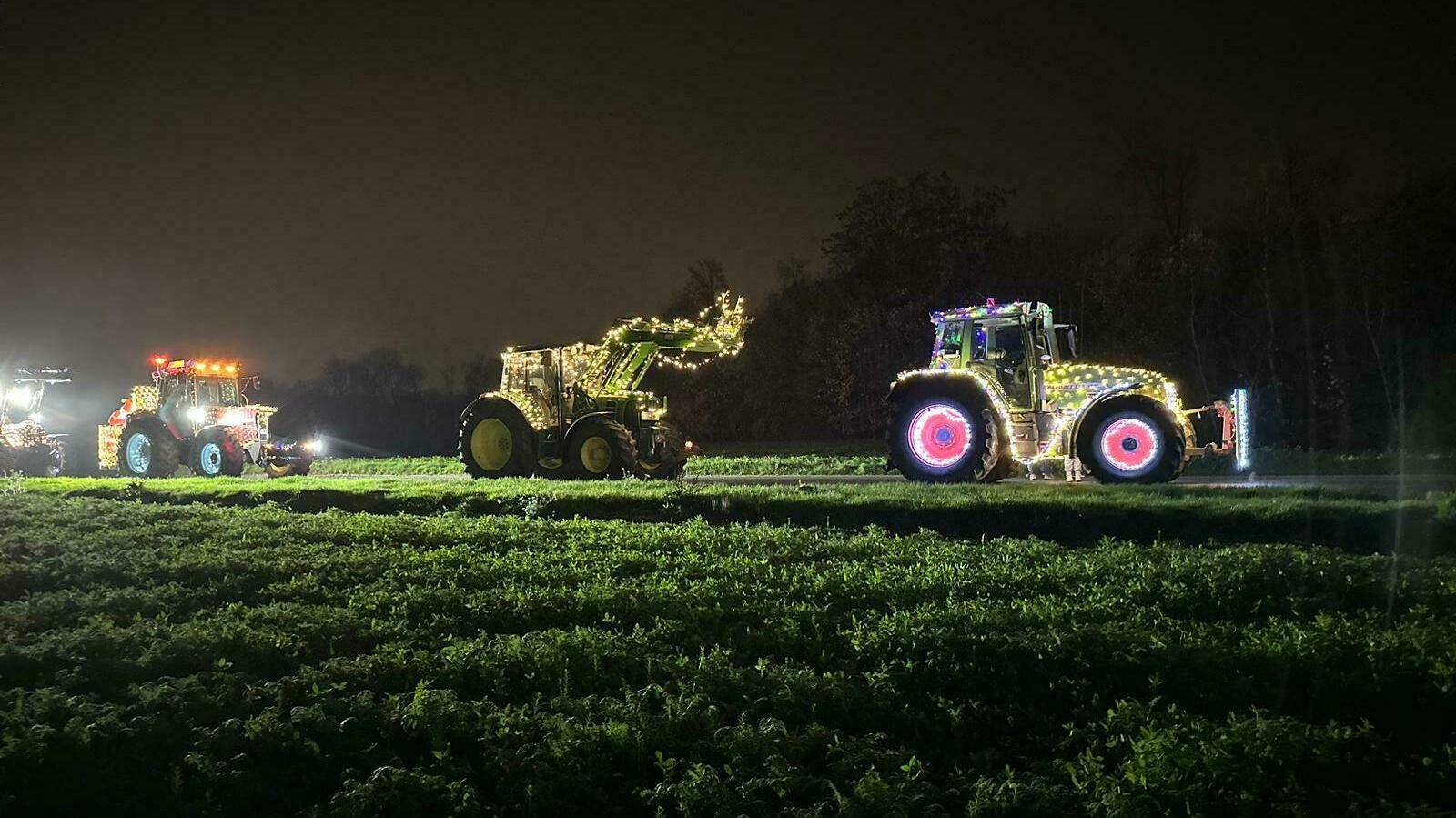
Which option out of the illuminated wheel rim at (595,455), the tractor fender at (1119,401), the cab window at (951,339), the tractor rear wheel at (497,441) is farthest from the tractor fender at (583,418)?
the tractor fender at (1119,401)

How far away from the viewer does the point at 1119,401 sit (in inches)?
591

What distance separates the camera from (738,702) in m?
6.47

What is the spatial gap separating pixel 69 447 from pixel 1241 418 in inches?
1358

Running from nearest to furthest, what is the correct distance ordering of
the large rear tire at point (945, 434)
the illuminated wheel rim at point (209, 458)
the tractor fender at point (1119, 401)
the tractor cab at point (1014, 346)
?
1. the tractor fender at point (1119, 401)
2. the tractor cab at point (1014, 346)
3. the large rear tire at point (945, 434)
4. the illuminated wheel rim at point (209, 458)

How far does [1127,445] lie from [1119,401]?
68 cm

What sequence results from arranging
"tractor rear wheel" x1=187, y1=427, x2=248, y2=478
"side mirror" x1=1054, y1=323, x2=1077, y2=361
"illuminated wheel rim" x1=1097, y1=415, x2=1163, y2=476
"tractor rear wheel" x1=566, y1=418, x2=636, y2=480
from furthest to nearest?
1. "tractor rear wheel" x1=187, y1=427, x2=248, y2=478
2. "tractor rear wheel" x1=566, y1=418, x2=636, y2=480
3. "side mirror" x1=1054, y1=323, x2=1077, y2=361
4. "illuminated wheel rim" x1=1097, y1=415, x2=1163, y2=476

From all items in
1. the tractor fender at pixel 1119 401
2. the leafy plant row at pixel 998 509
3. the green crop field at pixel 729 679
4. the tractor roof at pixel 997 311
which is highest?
the tractor roof at pixel 997 311

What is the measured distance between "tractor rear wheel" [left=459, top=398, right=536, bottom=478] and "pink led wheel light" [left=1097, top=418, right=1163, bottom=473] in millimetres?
10165

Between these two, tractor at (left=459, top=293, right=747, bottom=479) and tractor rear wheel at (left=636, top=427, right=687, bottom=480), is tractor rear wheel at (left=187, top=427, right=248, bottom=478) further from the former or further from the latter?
tractor rear wheel at (left=636, top=427, right=687, bottom=480)

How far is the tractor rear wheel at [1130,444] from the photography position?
48.9 feet

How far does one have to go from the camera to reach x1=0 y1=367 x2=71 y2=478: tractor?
1103 inches

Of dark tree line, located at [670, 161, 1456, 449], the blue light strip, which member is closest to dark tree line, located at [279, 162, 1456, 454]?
dark tree line, located at [670, 161, 1456, 449]

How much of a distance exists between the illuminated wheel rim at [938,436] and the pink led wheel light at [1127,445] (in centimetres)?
205

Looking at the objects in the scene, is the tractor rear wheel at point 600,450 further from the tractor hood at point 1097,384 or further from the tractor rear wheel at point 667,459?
the tractor hood at point 1097,384
